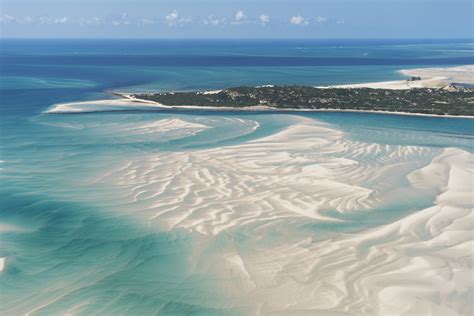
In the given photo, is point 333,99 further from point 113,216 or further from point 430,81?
point 113,216

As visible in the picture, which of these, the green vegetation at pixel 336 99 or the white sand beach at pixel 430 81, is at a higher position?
the white sand beach at pixel 430 81

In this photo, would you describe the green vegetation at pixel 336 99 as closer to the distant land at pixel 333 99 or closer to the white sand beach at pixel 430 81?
the distant land at pixel 333 99

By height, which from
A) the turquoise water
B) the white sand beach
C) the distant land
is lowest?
the turquoise water

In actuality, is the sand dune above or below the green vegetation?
below

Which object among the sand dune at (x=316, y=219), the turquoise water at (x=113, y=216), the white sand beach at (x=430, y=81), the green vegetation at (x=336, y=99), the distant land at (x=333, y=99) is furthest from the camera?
the white sand beach at (x=430, y=81)

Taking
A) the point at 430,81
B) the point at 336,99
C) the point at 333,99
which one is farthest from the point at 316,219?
the point at 430,81

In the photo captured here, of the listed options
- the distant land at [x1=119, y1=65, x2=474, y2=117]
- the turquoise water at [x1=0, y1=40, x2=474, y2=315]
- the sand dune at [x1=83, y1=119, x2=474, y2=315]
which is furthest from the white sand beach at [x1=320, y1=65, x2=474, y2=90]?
the sand dune at [x1=83, y1=119, x2=474, y2=315]

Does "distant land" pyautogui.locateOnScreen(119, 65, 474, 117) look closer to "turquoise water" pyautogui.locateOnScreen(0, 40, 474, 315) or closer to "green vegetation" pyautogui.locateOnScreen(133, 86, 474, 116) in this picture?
"green vegetation" pyautogui.locateOnScreen(133, 86, 474, 116)

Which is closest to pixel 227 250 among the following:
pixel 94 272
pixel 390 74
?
pixel 94 272

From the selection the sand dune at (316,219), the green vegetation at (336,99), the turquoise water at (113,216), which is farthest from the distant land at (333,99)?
the sand dune at (316,219)

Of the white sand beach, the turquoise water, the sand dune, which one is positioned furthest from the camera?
the white sand beach
